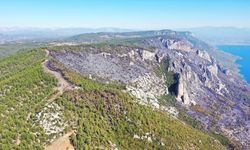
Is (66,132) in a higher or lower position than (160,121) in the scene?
higher

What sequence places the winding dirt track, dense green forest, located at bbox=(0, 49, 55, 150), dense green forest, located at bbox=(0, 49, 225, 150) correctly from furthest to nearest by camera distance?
dense green forest, located at bbox=(0, 49, 225, 150) → the winding dirt track → dense green forest, located at bbox=(0, 49, 55, 150)

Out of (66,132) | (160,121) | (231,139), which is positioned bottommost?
(231,139)

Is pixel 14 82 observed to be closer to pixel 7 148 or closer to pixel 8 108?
pixel 8 108

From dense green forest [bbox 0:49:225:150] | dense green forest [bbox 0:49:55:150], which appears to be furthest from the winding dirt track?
dense green forest [bbox 0:49:55:150]

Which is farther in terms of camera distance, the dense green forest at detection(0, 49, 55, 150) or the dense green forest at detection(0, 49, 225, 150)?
the dense green forest at detection(0, 49, 225, 150)

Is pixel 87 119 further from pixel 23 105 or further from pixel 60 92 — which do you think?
pixel 23 105

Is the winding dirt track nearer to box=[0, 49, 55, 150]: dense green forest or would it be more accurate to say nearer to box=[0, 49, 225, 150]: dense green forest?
box=[0, 49, 225, 150]: dense green forest

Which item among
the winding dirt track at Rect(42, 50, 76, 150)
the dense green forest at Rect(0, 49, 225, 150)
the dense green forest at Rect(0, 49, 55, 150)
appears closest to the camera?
the dense green forest at Rect(0, 49, 55, 150)

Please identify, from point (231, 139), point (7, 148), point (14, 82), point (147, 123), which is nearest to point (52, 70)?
point (14, 82)
